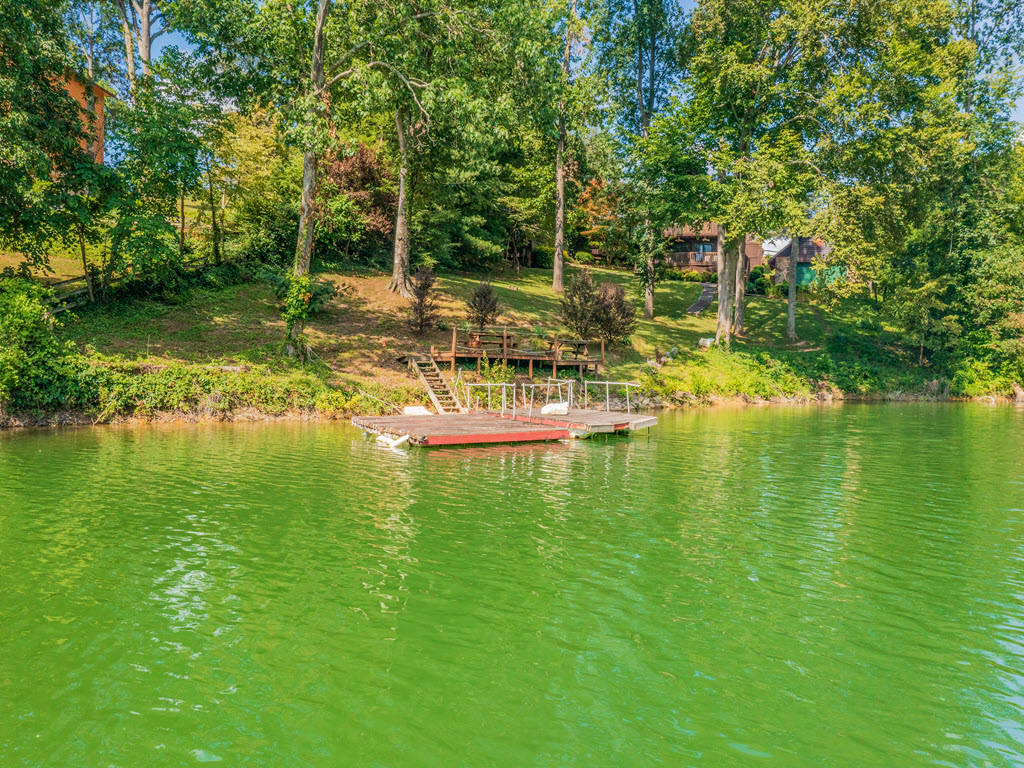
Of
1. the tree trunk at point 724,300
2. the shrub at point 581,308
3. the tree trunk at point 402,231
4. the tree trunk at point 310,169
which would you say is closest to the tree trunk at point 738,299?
the tree trunk at point 724,300

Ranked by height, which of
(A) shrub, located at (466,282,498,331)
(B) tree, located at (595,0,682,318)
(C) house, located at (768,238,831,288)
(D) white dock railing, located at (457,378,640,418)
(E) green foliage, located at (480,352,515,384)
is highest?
(B) tree, located at (595,0,682,318)

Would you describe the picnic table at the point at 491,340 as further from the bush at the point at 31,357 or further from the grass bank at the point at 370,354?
the bush at the point at 31,357

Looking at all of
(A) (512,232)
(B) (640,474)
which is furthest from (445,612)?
(A) (512,232)

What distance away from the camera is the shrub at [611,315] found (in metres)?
34.2

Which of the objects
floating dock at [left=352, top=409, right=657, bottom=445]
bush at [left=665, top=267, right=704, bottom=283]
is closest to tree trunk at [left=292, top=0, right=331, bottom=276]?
floating dock at [left=352, top=409, right=657, bottom=445]

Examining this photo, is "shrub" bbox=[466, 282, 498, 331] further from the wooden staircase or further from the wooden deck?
the wooden deck

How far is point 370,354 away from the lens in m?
28.7

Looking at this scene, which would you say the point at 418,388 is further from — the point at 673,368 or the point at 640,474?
the point at 673,368

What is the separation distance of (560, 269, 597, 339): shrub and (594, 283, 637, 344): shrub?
0.37 m

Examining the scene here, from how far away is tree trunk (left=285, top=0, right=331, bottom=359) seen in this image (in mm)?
26031

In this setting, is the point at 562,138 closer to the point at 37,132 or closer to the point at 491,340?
the point at 491,340

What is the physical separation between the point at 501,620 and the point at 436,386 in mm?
20272

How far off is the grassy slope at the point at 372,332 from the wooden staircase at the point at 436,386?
0.72 m

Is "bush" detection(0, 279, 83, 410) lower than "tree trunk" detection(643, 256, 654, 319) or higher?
lower
